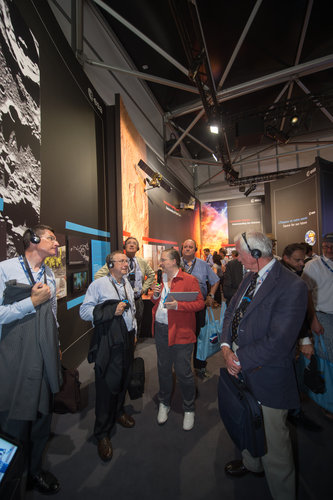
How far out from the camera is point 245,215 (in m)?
13.2

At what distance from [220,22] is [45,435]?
8.22 meters

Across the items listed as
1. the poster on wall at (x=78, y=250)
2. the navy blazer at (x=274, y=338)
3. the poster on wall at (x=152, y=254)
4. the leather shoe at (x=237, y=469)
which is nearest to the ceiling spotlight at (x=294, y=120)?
the poster on wall at (x=152, y=254)

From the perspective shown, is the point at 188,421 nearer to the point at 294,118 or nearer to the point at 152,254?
the point at 152,254

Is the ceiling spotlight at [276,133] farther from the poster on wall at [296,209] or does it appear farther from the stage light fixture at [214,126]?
the stage light fixture at [214,126]

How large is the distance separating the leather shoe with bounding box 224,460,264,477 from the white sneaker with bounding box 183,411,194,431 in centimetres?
50

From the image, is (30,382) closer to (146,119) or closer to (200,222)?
(146,119)

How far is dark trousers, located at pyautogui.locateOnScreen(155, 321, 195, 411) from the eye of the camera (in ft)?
7.30

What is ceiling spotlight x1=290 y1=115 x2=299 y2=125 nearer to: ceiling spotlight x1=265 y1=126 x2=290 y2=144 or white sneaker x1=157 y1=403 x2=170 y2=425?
ceiling spotlight x1=265 y1=126 x2=290 y2=144

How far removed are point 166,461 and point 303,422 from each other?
1482 millimetres

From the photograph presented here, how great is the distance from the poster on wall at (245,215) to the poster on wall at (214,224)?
0.34 metres

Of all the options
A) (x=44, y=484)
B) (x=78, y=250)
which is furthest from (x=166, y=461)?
(x=78, y=250)

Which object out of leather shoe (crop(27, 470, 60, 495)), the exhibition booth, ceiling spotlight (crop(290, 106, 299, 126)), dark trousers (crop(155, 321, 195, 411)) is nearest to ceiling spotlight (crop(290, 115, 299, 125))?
ceiling spotlight (crop(290, 106, 299, 126))

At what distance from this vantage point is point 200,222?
14.0 m

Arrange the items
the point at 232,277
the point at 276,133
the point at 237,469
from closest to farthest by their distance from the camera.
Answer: the point at 237,469 → the point at 232,277 → the point at 276,133
